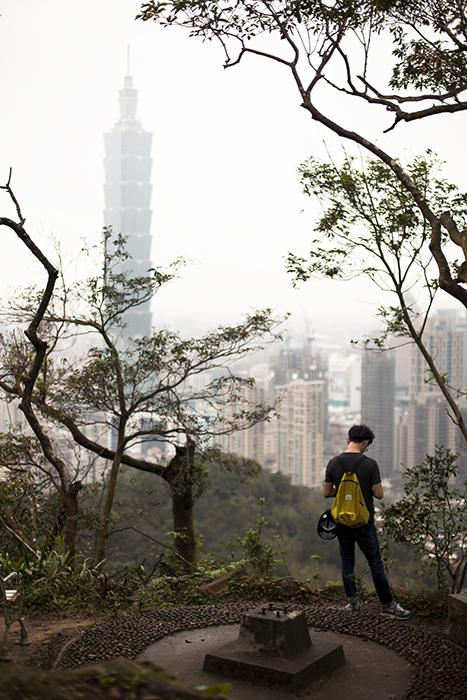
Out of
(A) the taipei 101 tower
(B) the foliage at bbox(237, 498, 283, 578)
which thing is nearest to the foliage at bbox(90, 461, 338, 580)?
(A) the taipei 101 tower

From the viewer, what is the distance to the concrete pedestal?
4.81m

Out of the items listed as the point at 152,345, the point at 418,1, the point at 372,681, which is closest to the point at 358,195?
the point at 418,1

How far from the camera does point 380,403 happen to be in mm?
14469

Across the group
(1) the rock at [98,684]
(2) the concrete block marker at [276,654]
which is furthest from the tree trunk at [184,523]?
(1) the rock at [98,684]

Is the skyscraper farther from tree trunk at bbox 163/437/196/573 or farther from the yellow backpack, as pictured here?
the yellow backpack

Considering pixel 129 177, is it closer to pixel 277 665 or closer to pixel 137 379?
pixel 137 379

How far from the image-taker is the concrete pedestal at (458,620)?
4.81m

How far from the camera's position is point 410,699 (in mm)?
3906

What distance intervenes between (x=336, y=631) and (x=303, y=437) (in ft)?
41.0

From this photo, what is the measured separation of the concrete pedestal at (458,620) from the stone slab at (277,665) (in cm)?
81

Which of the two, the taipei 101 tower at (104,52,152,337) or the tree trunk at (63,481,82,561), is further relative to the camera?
the taipei 101 tower at (104,52,152,337)

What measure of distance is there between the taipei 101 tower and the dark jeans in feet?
21.4

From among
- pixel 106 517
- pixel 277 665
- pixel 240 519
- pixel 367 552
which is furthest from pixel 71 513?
pixel 240 519

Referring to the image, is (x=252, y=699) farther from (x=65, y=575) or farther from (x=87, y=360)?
(x=87, y=360)
